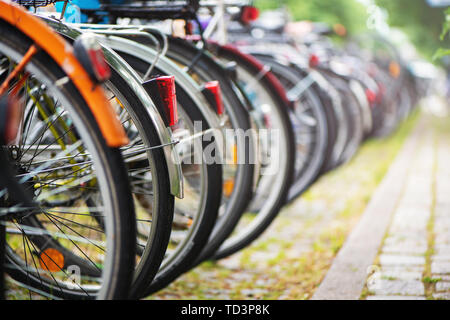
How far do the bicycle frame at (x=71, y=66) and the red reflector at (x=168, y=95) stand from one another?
573 mm

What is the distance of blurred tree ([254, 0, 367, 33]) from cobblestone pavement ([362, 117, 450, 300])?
3569 mm

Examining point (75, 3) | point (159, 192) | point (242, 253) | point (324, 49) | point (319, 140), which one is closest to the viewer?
point (159, 192)

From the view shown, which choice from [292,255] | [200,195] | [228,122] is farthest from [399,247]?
[200,195]

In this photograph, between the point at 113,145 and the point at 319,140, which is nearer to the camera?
the point at 113,145

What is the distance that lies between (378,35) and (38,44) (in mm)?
9241

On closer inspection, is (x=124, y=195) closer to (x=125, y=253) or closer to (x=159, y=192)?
(x=125, y=253)

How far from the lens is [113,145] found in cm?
152

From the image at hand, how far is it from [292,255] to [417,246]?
664 mm

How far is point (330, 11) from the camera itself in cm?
947

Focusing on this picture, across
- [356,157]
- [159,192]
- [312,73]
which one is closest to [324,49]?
[356,157]

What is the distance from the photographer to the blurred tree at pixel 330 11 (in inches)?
334

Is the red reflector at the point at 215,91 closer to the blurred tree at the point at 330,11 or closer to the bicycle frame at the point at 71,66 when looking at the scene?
the bicycle frame at the point at 71,66

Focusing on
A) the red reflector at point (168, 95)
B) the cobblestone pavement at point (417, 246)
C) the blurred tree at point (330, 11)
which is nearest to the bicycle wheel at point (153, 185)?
the red reflector at point (168, 95)

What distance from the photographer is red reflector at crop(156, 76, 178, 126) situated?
212cm
